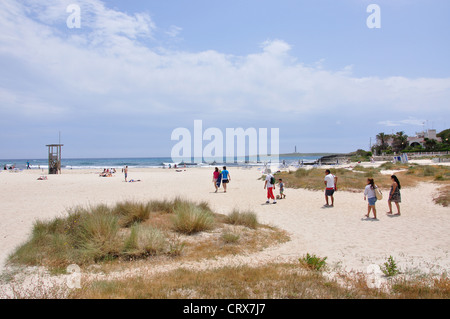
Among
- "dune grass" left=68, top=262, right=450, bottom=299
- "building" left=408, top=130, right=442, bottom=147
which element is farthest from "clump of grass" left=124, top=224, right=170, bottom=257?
"building" left=408, top=130, right=442, bottom=147

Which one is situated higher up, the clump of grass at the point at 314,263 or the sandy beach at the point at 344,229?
the clump of grass at the point at 314,263

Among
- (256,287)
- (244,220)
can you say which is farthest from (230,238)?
(256,287)

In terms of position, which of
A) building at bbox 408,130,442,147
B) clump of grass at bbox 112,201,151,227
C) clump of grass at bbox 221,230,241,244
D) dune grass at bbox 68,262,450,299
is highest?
building at bbox 408,130,442,147

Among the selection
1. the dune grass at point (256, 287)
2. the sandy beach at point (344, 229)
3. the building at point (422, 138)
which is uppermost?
the building at point (422, 138)

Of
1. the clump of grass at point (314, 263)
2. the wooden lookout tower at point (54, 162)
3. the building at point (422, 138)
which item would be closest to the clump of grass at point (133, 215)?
the clump of grass at point (314, 263)

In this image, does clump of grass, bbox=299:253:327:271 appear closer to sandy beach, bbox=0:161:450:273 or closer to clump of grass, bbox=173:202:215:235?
sandy beach, bbox=0:161:450:273

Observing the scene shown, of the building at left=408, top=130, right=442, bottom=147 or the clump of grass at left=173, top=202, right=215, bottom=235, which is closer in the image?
the clump of grass at left=173, top=202, right=215, bottom=235

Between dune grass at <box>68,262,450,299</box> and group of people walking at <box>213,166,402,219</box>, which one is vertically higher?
group of people walking at <box>213,166,402,219</box>

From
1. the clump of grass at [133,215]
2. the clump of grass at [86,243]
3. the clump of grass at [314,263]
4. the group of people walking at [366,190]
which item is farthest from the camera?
the group of people walking at [366,190]

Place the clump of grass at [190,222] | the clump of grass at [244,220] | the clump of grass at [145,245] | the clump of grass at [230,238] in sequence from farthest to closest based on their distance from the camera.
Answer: the clump of grass at [244,220] → the clump of grass at [190,222] → the clump of grass at [230,238] → the clump of grass at [145,245]

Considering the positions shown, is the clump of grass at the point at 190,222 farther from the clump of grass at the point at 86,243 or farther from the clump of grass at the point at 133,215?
the clump of grass at the point at 133,215

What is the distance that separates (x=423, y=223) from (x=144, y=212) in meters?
8.62

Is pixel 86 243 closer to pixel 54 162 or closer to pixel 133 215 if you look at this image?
pixel 133 215
